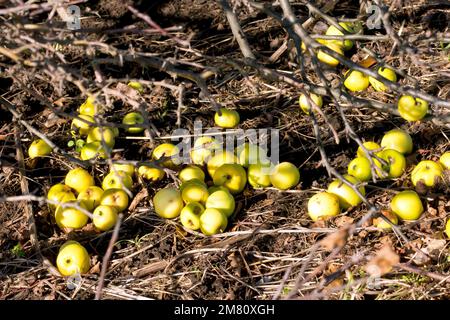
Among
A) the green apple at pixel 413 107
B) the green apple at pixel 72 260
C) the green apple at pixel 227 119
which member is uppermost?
the green apple at pixel 413 107

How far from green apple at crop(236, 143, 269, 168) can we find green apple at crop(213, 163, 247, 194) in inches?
4.0

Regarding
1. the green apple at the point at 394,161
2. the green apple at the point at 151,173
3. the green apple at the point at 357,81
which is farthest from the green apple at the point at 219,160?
the green apple at the point at 357,81

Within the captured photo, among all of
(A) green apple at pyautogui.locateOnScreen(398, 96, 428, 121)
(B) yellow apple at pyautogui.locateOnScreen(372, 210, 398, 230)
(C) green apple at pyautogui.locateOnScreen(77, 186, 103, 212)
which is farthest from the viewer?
(C) green apple at pyautogui.locateOnScreen(77, 186, 103, 212)

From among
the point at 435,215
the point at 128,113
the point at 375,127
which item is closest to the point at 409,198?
the point at 435,215

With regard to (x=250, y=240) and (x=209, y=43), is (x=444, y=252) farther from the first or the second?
(x=209, y=43)

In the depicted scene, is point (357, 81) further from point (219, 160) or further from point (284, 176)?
point (219, 160)

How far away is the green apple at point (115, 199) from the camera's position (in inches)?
175

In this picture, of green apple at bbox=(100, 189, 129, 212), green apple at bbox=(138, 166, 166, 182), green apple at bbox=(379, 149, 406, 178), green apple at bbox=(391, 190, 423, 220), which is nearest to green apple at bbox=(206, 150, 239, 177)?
green apple at bbox=(138, 166, 166, 182)

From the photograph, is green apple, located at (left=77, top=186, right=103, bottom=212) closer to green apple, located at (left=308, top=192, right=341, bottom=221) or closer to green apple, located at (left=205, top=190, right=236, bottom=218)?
green apple, located at (left=205, top=190, right=236, bottom=218)

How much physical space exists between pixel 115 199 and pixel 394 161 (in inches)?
79.0

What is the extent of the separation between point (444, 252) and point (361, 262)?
1.81 ft

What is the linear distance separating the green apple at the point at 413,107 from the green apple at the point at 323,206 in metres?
0.74

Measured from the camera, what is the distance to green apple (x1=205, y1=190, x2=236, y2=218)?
4.27 m

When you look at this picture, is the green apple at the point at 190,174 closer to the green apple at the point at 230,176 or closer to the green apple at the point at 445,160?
the green apple at the point at 230,176
